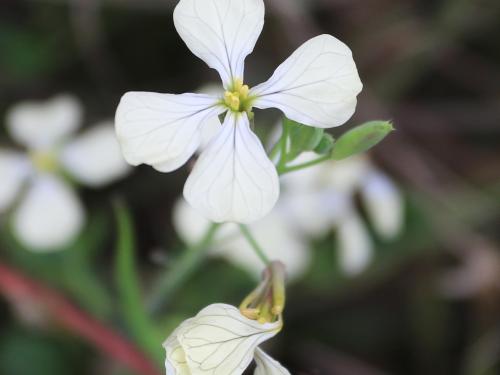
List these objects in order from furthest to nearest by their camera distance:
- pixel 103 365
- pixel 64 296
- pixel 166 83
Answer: pixel 166 83 < pixel 103 365 < pixel 64 296

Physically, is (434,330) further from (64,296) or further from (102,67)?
(102,67)

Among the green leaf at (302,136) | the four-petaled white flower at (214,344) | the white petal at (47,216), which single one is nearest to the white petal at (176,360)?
the four-petaled white flower at (214,344)

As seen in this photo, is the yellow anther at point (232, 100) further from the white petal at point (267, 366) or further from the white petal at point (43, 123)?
the white petal at point (43, 123)

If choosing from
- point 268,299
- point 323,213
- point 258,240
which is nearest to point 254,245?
point 268,299

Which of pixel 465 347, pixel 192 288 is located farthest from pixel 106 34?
pixel 465 347

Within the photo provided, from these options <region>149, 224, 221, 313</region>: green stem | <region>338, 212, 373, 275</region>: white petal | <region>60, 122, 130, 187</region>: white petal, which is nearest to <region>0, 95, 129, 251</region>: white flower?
<region>60, 122, 130, 187</region>: white petal

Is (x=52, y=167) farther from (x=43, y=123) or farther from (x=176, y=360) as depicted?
(x=176, y=360)

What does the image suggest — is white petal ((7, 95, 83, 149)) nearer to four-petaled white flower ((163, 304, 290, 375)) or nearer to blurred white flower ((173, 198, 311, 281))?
blurred white flower ((173, 198, 311, 281))

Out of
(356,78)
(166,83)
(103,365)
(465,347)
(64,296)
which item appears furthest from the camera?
(166,83)
